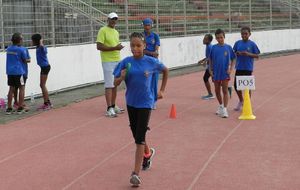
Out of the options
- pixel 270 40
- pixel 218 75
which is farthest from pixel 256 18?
pixel 218 75

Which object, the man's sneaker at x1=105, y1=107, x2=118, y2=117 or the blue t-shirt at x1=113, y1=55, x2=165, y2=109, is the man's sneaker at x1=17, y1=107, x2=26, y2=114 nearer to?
the man's sneaker at x1=105, y1=107, x2=118, y2=117

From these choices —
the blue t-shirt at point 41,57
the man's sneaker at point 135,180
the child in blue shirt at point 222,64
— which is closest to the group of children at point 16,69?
the blue t-shirt at point 41,57

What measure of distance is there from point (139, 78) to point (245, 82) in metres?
4.84

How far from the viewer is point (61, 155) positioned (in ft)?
24.1

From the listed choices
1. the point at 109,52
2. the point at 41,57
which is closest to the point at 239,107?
the point at 109,52

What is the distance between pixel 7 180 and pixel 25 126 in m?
3.47

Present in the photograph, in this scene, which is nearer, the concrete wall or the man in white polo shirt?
the man in white polo shirt

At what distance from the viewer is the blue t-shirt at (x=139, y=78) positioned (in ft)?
19.7

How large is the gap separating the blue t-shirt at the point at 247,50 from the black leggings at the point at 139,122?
5.20 metres

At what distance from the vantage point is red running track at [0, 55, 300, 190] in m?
6.02

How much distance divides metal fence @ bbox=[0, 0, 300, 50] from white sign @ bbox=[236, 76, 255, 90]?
5298mm

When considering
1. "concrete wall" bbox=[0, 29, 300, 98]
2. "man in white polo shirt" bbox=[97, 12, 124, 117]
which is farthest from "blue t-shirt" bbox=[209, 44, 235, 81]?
"concrete wall" bbox=[0, 29, 300, 98]

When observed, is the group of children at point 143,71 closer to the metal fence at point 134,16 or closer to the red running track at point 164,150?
the red running track at point 164,150

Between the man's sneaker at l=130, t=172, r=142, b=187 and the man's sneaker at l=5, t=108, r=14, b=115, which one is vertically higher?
the man's sneaker at l=5, t=108, r=14, b=115
